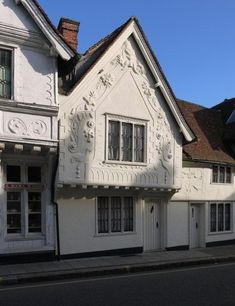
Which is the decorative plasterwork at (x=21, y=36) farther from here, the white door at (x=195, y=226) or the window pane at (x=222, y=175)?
the window pane at (x=222, y=175)

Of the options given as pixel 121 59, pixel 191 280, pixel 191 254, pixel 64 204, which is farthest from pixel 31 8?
pixel 191 254

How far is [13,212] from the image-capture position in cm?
1400

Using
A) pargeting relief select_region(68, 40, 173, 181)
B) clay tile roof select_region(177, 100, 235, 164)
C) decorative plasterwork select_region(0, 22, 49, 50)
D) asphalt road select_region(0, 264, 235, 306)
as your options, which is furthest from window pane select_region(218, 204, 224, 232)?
decorative plasterwork select_region(0, 22, 49, 50)

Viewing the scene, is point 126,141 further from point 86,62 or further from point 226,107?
point 226,107

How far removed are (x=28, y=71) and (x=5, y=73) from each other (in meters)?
0.68

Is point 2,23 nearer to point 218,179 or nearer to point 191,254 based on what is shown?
point 191,254

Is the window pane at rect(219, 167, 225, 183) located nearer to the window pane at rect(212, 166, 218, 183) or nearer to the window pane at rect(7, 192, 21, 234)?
the window pane at rect(212, 166, 218, 183)

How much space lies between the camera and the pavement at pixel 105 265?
468 inches

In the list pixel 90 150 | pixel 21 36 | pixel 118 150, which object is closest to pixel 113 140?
pixel 118 150

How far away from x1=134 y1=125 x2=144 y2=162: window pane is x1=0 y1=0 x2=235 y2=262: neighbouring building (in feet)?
0.12

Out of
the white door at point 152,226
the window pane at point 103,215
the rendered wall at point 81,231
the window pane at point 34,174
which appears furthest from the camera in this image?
the white door at point 152,226

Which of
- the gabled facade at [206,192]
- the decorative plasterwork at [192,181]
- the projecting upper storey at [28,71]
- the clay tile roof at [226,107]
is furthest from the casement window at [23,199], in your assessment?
the clay tile roof at [226,107]

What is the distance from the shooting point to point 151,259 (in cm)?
1520

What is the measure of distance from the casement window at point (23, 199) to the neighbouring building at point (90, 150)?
0.10ft
